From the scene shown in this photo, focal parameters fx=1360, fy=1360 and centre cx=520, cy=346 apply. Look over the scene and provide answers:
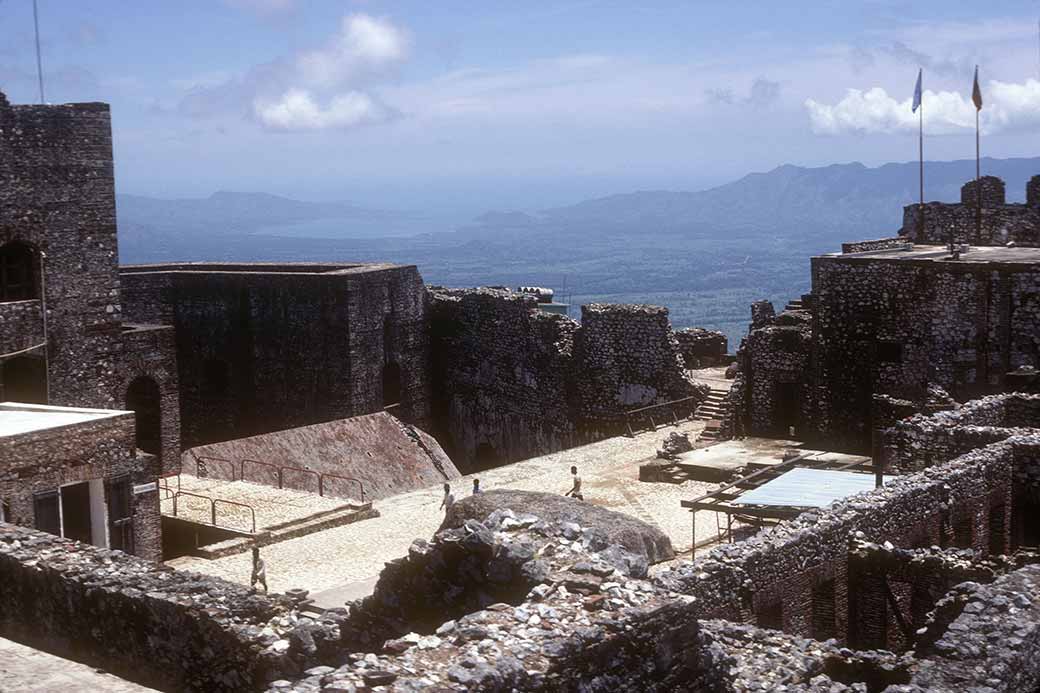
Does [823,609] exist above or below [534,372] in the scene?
below

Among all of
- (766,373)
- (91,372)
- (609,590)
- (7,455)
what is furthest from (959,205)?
(609,590)

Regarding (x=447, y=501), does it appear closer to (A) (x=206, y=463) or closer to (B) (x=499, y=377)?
(A) (x=206, y=463)

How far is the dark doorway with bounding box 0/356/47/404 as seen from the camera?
3256 centimetres

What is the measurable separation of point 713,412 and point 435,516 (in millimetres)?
11838

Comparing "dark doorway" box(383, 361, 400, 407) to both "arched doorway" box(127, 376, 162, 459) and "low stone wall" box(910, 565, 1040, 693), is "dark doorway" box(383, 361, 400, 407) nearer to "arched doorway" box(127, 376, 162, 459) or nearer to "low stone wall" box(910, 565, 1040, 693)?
"arched doorway" box(127, 376, 162, 459)

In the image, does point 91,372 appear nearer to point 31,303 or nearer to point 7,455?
point 31,303

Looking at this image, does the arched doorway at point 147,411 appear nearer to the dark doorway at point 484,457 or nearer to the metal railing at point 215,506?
the metal railing at point 215,506

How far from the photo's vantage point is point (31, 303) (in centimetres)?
3222

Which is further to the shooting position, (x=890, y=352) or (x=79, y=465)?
(x=890, y=352)

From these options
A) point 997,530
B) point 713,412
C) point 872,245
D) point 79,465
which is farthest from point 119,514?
point 872,245


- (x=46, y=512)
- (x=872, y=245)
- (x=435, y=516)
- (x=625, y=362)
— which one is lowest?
(x=435, y=516)

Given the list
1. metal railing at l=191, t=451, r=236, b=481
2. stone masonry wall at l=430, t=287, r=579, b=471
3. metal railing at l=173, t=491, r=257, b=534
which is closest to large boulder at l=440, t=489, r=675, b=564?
metal railing at l=173, t=491, r=257, b=534

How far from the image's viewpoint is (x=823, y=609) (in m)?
19.1

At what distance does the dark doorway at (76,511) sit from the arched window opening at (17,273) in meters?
Result: 9.51
